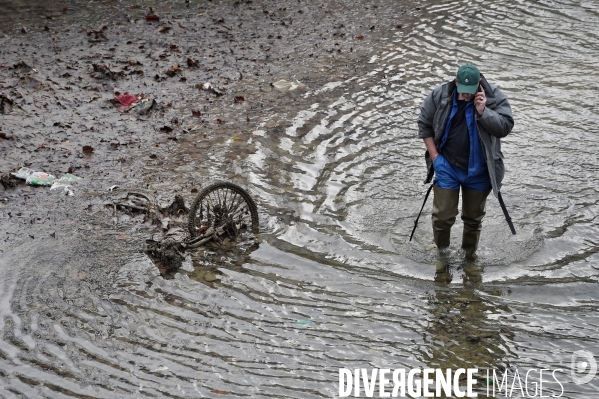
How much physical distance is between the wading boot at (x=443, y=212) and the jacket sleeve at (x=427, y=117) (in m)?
0.65

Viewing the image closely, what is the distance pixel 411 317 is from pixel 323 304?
0.91 meters

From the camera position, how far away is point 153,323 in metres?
6.75

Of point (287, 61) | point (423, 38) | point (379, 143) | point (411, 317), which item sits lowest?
point (411, 317)

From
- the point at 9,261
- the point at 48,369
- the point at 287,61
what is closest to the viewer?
the point at 48,369

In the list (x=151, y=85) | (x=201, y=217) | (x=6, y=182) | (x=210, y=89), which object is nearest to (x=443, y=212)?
(x=201, y=217)

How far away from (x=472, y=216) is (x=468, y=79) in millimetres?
1769

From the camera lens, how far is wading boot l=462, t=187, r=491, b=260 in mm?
7738

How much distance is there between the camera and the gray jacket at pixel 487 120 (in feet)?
22.9

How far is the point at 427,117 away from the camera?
7.43 m

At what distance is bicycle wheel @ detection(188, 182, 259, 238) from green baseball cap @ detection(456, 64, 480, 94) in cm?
287

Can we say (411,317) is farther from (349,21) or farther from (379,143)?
(349,21)

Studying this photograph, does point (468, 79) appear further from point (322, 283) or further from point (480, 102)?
point (322, 283)

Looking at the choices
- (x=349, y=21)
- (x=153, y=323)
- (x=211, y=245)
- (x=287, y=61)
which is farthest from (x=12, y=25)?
(x=153, y=323)

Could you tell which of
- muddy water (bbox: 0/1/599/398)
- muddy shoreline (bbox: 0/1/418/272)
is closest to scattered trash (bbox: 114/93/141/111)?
muddy shoreline (bbox: 0/1/418/272)
